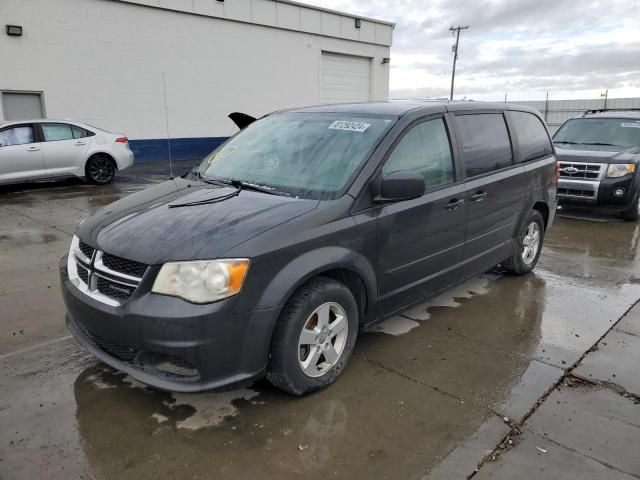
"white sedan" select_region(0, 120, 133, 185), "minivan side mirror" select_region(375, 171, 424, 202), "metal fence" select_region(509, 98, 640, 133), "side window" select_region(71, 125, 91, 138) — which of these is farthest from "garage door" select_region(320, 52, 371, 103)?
"minivan side mirror" select_region(375, 171, 424, 202)

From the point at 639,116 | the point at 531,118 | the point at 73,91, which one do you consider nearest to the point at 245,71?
the point at 73,91

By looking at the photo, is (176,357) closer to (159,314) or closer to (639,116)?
(159,314)

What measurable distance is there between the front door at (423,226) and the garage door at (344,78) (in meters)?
16.9

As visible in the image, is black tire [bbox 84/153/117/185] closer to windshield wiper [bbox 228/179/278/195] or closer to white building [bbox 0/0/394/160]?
white building [bbox 0/0/394/160]

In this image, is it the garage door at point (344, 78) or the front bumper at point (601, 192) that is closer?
the front bumper at point (601, 192)

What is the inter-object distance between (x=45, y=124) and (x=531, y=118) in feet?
30.9

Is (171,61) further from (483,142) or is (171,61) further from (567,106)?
(567,106)

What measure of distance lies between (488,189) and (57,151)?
9369mm

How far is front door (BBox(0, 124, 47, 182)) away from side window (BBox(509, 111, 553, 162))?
9.26 metres

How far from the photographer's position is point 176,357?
2645mm

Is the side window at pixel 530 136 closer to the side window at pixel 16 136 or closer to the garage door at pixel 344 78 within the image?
the side window at pixel 16 136

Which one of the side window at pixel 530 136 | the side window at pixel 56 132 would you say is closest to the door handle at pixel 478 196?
the side window at pixel 530 136

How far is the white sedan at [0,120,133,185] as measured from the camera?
10000 mm

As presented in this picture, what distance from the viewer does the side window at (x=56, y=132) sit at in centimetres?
1047
